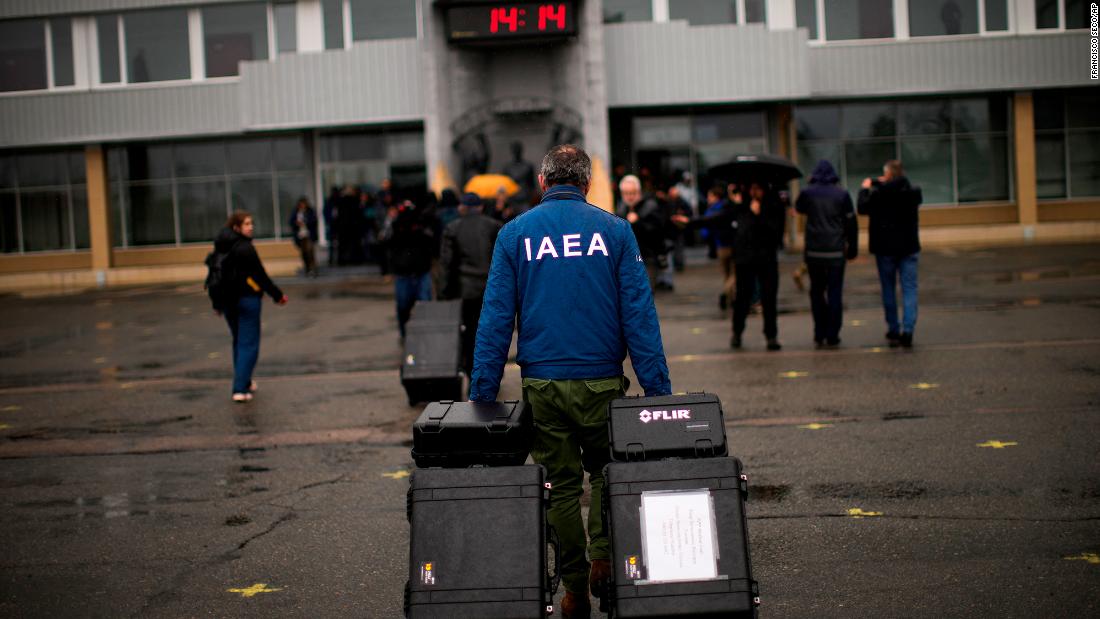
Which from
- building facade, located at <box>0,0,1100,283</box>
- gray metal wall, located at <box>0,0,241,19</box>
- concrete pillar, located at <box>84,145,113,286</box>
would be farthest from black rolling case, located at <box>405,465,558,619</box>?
concrete pillar, located at <box>84,145,113,286</box>

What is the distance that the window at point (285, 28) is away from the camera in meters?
32.0

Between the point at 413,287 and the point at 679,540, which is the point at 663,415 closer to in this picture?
the point at 679,540

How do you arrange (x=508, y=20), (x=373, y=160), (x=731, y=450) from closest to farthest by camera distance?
(x=731, y=450) → (x=508, y=20) → (x=373, y=160)

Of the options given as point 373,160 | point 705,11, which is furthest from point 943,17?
point 373,160

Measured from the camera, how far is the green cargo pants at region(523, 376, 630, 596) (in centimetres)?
506

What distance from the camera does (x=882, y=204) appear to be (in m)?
12.8

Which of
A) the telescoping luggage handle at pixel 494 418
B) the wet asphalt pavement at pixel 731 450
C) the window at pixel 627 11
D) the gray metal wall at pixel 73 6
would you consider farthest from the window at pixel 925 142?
the telescoping luggage handle at pixel 494 418

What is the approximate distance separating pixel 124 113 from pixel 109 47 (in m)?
1.84

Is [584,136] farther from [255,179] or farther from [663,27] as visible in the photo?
[255,179]

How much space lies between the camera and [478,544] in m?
4.36

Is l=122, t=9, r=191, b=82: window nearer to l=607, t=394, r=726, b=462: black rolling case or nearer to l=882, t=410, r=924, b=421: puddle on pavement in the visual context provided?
l=882, t=410, r=924, b=421: puddle on pavement

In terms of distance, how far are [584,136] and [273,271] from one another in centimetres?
907

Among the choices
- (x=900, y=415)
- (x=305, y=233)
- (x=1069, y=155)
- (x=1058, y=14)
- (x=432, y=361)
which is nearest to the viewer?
(x=900, y=415)

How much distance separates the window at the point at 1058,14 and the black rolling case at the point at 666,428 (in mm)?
30675
